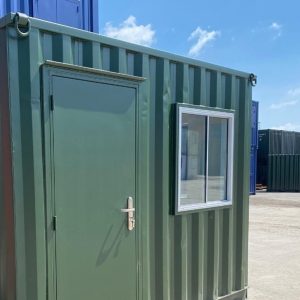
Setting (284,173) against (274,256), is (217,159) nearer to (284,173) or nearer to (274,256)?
(274,256)

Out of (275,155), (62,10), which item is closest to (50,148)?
(62,10)

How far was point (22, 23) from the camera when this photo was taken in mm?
2986

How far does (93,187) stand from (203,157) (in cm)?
159

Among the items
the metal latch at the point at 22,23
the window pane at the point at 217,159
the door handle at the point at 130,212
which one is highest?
the metal latch at the point at 22,23

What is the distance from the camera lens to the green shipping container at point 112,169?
3041 mm

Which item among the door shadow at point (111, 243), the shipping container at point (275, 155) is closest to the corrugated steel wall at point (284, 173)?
the shipping container at point (275, 155)

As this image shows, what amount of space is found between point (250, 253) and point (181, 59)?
15.8ft

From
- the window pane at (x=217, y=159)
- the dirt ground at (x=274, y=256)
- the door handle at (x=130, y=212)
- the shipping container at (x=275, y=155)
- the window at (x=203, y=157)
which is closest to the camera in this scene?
the door handle at (x=130, y=212)

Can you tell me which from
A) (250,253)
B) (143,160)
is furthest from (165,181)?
(250,253)

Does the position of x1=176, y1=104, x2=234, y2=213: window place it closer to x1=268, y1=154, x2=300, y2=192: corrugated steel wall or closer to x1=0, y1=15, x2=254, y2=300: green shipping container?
x1=0, y1=15, x2=254, y2=300: green shipping container

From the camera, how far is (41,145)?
310 cm

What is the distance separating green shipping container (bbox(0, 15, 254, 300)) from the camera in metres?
3.04

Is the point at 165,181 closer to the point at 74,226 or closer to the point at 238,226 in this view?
the point at 74,226

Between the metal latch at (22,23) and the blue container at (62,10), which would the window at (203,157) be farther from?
the blue container at (62,10)
